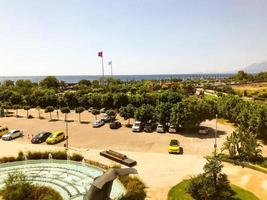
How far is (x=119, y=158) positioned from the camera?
112 feet

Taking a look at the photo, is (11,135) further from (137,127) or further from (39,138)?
(137,127)

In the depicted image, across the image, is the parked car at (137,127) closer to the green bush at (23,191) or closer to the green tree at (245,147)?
the green tree at (245,147)

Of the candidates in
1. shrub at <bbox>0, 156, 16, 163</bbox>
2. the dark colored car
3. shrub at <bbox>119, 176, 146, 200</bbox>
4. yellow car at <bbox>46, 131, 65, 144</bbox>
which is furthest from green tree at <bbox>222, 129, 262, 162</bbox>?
the dark colored car

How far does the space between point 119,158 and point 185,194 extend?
1063cm

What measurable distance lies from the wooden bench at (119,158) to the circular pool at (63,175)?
10.6 ft

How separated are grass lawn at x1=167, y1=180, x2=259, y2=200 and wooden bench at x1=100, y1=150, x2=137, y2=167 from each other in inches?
274

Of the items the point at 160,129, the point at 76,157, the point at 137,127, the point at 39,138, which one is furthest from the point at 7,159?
the point at 160,129

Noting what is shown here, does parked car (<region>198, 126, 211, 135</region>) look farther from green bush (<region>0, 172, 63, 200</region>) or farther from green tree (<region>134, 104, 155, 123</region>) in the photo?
green bush (<region>0, 172, 63, 200</region>)

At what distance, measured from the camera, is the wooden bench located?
32.6m

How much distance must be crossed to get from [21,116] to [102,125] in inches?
865

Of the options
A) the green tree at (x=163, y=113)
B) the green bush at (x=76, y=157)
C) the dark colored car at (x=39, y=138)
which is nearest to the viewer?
the green bush at (x=76, y=157)

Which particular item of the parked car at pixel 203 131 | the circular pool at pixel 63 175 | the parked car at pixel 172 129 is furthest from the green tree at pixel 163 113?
the circular pool at pixel 63 175

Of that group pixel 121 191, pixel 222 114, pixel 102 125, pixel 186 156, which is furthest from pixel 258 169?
pixel 102 125

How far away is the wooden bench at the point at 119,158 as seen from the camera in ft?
107
